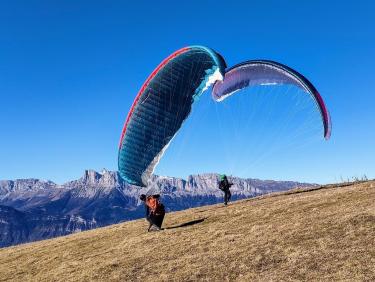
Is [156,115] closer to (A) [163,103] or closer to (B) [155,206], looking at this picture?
(A) [163,103]

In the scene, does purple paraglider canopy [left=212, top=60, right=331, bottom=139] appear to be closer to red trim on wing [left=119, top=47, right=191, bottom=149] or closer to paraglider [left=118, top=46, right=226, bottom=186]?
paraglider [left=118, top=46, right=226, bottom=186]

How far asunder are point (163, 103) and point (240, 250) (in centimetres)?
1278

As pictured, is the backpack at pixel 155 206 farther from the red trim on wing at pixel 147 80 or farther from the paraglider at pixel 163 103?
the red trim on wing at pixel 147 80

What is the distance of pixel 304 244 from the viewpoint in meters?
14.4

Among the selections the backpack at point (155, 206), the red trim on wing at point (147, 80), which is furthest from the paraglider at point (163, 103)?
the backpack at point (155, 206)

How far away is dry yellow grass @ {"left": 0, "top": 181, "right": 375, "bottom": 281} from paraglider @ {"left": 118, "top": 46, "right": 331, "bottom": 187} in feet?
13.0

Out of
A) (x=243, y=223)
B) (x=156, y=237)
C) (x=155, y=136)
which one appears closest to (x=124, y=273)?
(x=156, y=237)

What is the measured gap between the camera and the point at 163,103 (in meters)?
26.3

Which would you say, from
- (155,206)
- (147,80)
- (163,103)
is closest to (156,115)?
(163,103)

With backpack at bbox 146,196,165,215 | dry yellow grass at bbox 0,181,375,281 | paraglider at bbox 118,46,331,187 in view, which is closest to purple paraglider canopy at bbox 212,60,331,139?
paraglider at bbox 118,46,331,187

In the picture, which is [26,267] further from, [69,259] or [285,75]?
[285,75]

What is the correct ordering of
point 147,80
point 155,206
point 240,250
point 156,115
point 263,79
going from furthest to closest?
point 156,115 < point 147,80 < point 263,79 < point 155,206 < point 240,250

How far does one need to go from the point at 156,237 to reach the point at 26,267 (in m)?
6.13

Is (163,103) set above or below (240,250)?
above
